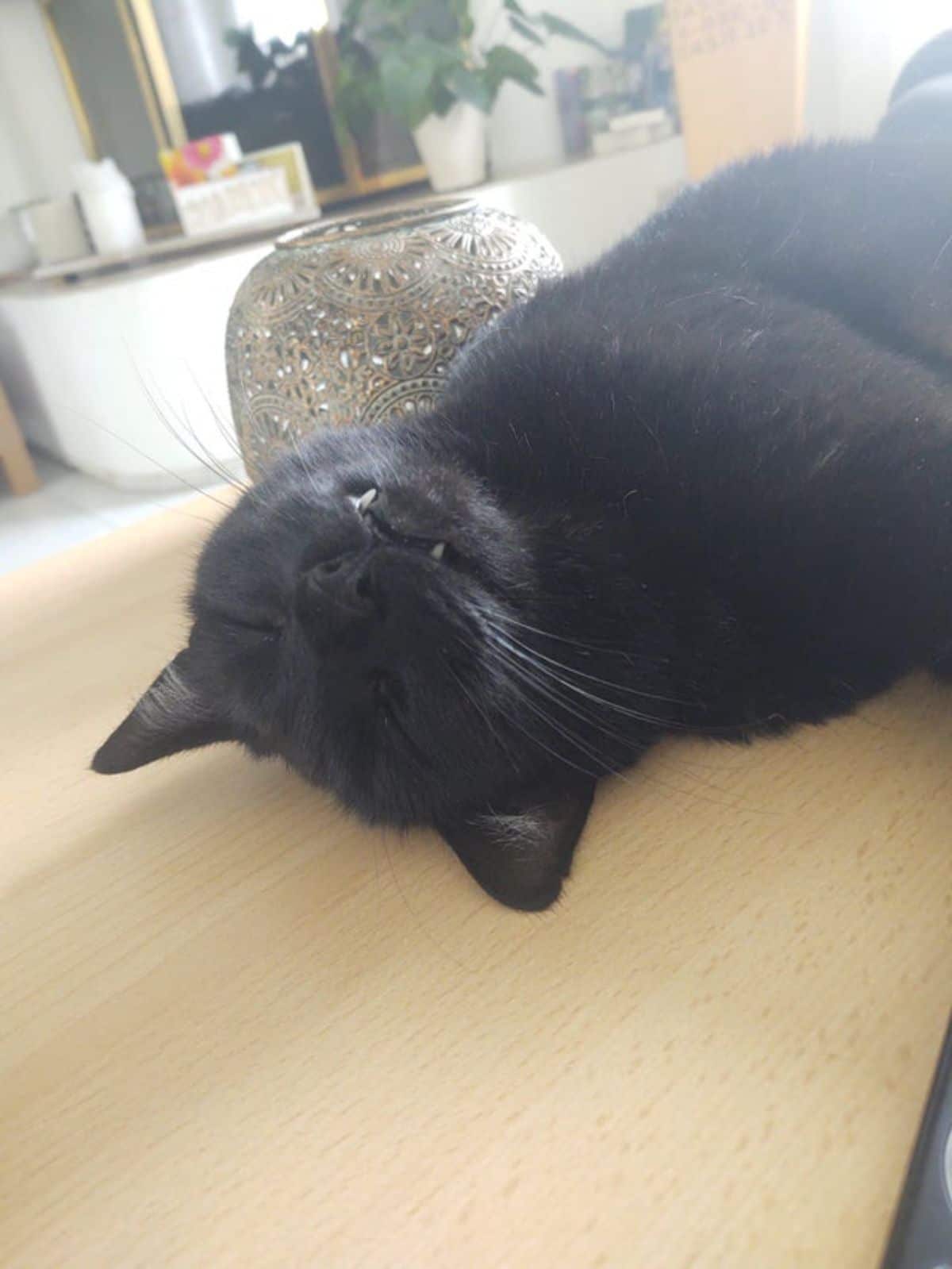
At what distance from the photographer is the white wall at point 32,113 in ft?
8.50

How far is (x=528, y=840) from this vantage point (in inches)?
17.3

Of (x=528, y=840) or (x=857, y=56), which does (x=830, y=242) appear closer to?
(x=528, y=840)

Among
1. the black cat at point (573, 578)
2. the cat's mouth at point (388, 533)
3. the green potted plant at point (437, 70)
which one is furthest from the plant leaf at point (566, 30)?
the cat's mouth at point (388, 533)

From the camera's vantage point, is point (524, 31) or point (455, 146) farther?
point (455, 146)

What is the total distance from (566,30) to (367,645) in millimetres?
2037

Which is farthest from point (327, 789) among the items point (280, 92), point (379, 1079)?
point (280, 92)

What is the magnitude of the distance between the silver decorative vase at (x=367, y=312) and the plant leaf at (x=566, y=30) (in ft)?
5.33

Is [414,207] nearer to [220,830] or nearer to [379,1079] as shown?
[220,830]

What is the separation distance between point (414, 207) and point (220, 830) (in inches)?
20.6

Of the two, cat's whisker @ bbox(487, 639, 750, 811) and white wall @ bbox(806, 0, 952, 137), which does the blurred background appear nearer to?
white wall @ bbox(806, 0, 952, 137)

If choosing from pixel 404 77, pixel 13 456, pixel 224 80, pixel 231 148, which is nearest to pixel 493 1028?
pixel 404 77

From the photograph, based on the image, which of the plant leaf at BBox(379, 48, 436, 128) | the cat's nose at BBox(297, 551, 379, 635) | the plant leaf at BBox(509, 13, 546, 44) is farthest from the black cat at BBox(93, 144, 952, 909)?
the plant leaf at BBox(509, 13, 546, 44)

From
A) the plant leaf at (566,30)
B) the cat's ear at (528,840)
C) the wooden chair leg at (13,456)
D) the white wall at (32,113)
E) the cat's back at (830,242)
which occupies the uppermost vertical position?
the white wall at (32,113)

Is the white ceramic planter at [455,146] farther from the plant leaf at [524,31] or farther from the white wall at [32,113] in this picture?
the white wall at [32,113]
